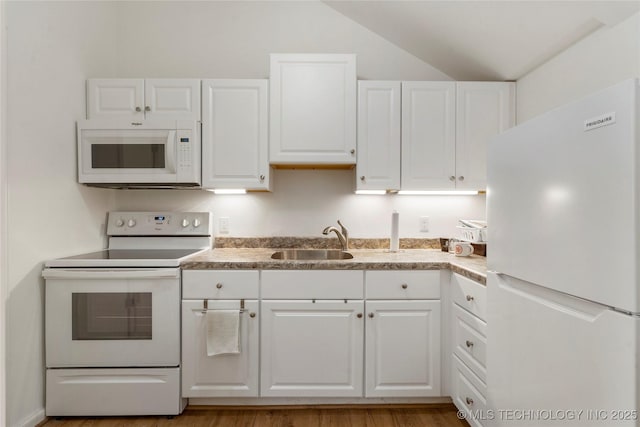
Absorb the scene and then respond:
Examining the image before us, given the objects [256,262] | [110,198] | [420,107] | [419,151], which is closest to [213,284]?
[256,262]

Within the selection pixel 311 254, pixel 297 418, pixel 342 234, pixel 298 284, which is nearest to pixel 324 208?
pixel 342 234

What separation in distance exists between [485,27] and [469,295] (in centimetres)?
151

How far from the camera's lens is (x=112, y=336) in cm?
182

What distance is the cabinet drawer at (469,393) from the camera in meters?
1.56

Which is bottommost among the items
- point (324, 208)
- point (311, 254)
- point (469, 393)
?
point (469, 393)

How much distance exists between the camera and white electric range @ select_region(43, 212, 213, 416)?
180 cm

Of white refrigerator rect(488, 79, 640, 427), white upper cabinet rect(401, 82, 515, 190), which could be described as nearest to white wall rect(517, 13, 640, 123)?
white upper cabinet rect(401, 82, 515, 190)

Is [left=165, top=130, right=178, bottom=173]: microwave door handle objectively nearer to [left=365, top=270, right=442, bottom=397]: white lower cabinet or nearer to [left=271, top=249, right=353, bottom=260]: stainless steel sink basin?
[left=271, top=249, right=353, bottom=260]: stainless steel sink basin

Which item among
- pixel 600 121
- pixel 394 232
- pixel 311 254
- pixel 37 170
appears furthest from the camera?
pixel 311 254

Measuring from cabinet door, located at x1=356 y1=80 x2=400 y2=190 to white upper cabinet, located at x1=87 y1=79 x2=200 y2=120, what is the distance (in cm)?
107

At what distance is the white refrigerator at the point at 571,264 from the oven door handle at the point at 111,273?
5.31 feet

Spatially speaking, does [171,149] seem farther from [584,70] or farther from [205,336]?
[584,70]

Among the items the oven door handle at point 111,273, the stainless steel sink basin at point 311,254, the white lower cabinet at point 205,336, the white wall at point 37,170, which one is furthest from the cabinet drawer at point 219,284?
the white wall at point 37,170

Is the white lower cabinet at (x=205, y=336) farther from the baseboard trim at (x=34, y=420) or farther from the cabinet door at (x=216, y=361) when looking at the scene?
the baseboard trim at (x=34, y=420)
